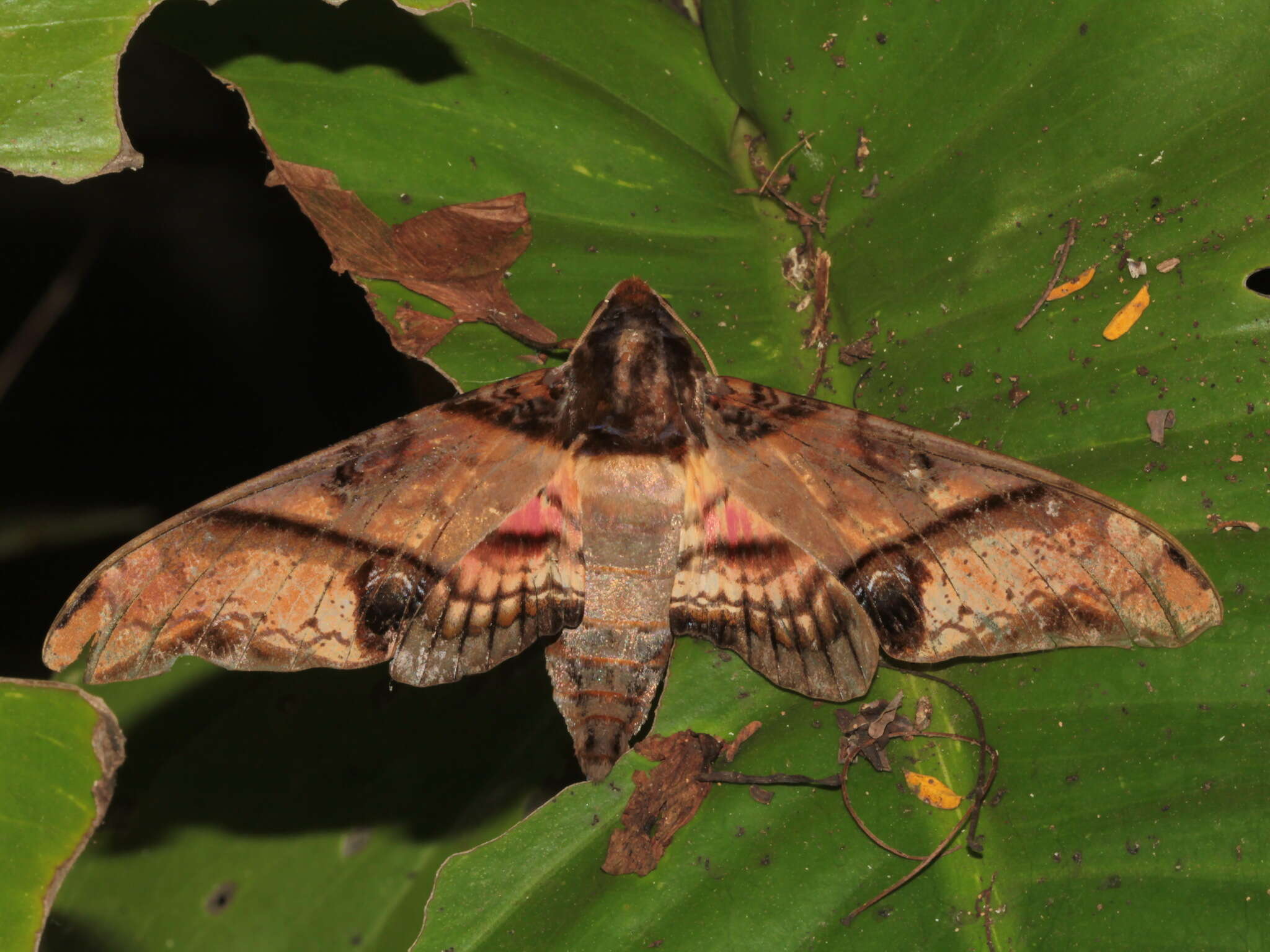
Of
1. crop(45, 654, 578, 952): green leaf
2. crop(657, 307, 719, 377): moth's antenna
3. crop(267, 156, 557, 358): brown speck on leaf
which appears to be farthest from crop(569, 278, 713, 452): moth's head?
crop(45, 654, 578, 952): green leaf

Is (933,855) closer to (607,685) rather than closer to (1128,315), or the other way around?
(607,685)

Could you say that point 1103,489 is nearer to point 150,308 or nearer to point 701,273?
point 701,273

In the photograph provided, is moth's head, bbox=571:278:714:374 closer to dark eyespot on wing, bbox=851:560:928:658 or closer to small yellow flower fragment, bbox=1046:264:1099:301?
dark eyespot on wing, bbox=851:560:928:658

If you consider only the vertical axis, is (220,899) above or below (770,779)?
below

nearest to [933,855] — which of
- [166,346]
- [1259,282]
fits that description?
[1259,282]

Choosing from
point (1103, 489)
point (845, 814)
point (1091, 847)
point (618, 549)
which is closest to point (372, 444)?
point (618, 549)

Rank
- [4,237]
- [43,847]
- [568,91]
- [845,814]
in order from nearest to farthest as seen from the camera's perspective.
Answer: [43,847] → [845,814] → [568,91] → [4,237]

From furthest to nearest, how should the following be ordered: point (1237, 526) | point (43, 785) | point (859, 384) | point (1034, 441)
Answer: point (859, 384) → point (1034, 441) → point (1237, 526) → point (43, 785)

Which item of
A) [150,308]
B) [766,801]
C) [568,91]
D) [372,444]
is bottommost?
[766,801]
